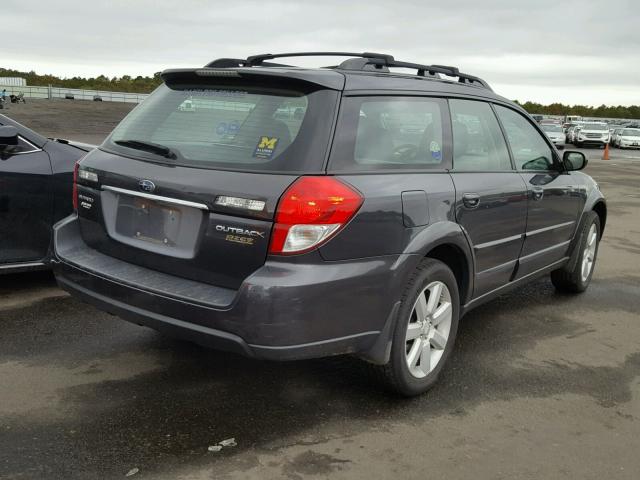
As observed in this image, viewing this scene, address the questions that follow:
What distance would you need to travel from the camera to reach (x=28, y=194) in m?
5.22

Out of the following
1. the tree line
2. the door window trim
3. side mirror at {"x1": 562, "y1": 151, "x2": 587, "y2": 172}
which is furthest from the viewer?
the tree line

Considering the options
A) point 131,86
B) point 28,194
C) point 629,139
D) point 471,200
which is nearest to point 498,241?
point 471,200

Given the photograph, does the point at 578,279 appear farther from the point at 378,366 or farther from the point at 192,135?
the point at 192,135

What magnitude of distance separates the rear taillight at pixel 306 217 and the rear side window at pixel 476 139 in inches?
44.9

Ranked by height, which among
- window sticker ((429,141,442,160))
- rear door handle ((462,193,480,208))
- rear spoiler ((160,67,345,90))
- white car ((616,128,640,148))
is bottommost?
white car ((616,128,640,148))

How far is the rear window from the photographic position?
319 centimetres

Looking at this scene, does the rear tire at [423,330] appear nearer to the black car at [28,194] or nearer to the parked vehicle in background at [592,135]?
the black car at [28,194]

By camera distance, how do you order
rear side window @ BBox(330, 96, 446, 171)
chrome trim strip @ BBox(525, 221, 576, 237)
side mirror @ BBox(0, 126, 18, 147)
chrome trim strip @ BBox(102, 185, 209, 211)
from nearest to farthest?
chrome trim strip @ BBox(102, 185, 209, 211)
rear side window @ BBox(330, 96, 446, 171)
chrome trim strip @ BBox(525, 221, 576, 237)
side mirror @ BBox(0, 126, 18, 147)

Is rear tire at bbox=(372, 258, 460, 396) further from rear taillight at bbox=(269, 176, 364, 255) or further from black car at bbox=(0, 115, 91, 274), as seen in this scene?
black car at bbox=(0, 115, 91, 274)

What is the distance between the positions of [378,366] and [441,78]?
1.87 m

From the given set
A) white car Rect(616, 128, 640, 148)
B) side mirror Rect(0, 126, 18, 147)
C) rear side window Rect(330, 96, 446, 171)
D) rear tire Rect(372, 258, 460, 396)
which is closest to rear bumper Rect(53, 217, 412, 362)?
rear tire Rect(372, 258, 460, 396)

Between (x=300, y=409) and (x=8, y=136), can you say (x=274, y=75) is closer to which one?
(x=300, y=409)

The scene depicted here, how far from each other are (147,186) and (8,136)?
7.65ft

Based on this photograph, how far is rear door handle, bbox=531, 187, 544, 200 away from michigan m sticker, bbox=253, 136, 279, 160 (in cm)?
218
